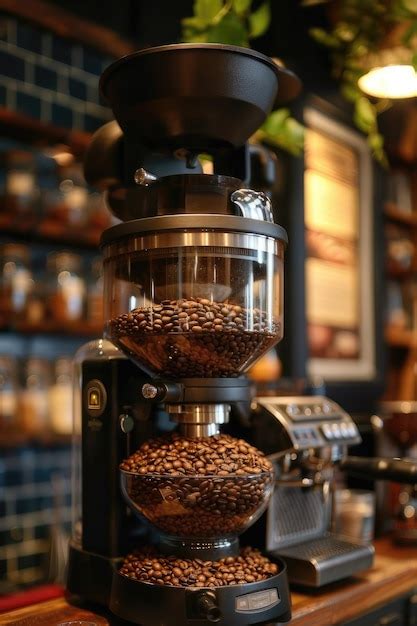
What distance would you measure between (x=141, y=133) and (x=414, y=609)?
1.02 m

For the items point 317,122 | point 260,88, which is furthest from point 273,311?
point 317,122

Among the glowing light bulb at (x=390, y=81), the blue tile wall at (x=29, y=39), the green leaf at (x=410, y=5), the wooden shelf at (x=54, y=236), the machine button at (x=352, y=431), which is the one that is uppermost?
the blue tile wall at (x=29, y=39)

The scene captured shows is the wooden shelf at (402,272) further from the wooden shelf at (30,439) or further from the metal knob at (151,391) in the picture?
the metal knob at (151,391)

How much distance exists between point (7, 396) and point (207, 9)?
1389 mm

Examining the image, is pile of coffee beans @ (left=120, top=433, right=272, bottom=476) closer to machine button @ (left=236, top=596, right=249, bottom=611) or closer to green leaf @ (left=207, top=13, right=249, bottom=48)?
machine button @ (left=236, top=596, right=249, bottom=611)

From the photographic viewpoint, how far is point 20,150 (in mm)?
2670

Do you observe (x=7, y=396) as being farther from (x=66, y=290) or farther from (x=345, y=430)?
(x=345, y=430)

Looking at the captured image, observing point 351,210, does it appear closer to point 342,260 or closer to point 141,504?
point 342,260

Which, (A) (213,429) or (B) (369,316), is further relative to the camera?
(B) (369,316)

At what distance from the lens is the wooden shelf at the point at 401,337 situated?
12.5ft

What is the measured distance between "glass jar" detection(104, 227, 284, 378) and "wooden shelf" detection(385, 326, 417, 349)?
2840mm

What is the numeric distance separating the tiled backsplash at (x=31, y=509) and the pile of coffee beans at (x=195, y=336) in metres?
1.67

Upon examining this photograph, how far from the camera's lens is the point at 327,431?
4.55ft

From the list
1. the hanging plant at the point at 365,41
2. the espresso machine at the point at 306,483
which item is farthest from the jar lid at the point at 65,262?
the espresso machine at the point at 306,483
